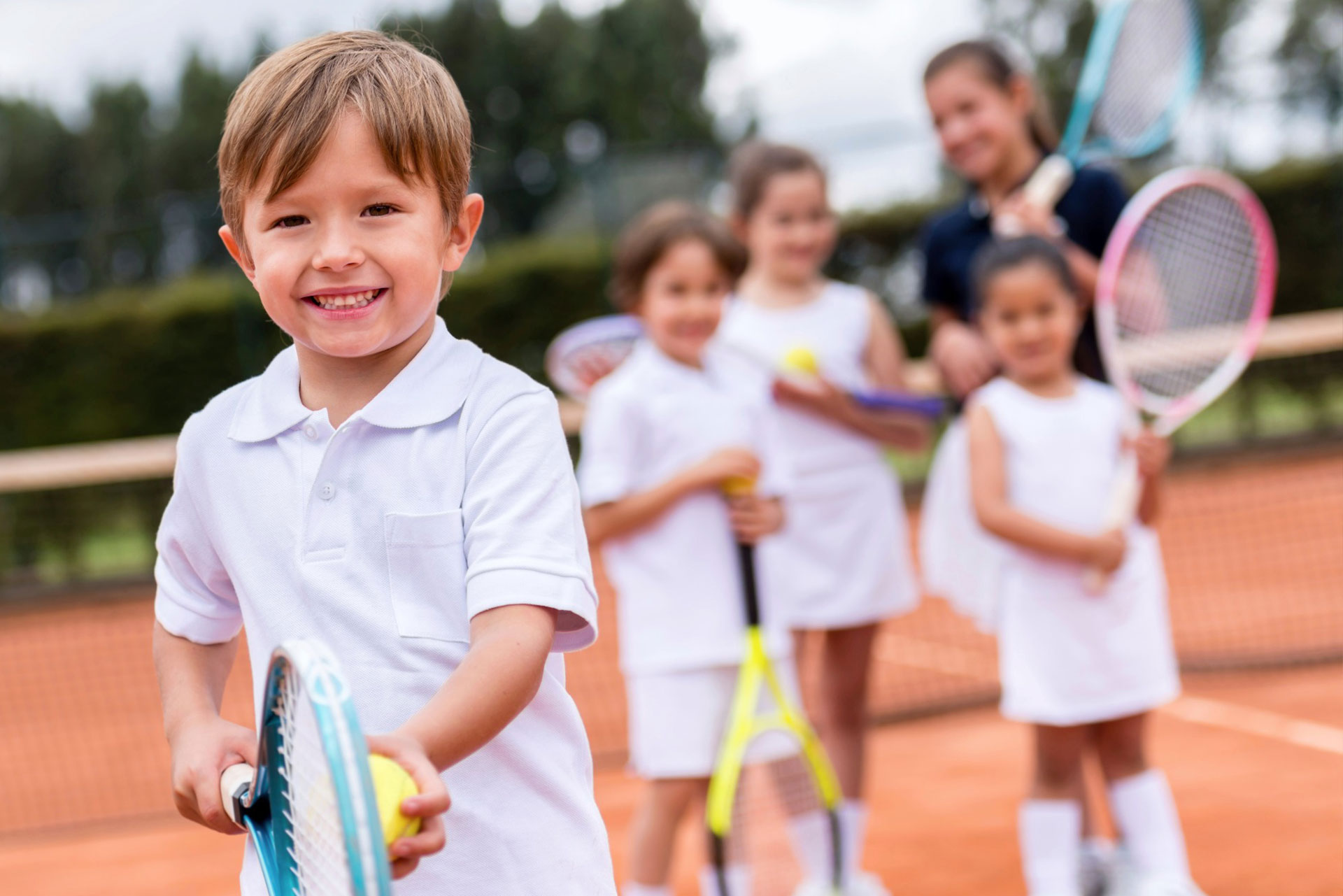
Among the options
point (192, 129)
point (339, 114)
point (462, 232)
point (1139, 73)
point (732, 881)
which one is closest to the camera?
point (339, 114)

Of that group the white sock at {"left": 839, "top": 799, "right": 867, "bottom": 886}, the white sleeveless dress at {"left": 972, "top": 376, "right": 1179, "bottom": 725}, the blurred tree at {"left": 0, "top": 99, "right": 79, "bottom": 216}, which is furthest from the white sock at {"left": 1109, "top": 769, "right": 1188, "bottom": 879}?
the blurred tree at {"left": 0, "top": 99, "right": 79, "bottom": 216}

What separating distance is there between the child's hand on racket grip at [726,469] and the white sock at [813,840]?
617 mm

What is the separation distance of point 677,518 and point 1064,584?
712 mm

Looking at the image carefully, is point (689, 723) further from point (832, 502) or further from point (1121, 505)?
point (1121, 505)

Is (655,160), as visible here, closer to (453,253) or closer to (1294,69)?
(1294,69)

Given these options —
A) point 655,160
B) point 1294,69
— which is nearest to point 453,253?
point 655,160

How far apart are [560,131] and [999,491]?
27009mm

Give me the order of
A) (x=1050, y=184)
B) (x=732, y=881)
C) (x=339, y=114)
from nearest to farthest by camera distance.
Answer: (x=339, y=114)
(x=732, y=881)
(x=1050, y=184)

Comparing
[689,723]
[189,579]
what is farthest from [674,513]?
[189,579]

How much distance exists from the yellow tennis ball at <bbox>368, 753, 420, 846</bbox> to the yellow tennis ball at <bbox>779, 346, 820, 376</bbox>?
2.08 meters

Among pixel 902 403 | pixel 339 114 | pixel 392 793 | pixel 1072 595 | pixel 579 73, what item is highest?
pixel 579 73

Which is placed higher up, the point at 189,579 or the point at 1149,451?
the point at 189,579

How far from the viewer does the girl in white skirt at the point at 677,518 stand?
254cm

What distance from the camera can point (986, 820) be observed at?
3.51 m
